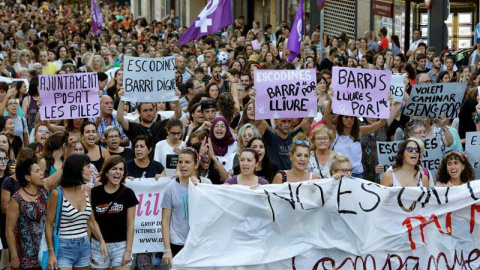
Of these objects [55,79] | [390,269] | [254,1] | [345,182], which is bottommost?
[390,269]

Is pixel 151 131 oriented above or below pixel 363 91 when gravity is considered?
below

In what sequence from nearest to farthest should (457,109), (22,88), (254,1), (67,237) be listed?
(67,237) < (457,109) < (22,88) < (254,1)

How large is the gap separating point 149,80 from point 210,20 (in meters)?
6.77

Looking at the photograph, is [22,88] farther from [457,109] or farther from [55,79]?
[457,109]

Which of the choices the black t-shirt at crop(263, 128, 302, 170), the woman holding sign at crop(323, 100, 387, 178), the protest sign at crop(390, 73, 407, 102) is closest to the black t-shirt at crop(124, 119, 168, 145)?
the black t-shirt at crop(263, 128, 302, 170)

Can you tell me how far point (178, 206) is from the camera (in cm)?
947

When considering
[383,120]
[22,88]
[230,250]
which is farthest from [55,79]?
[230,250]

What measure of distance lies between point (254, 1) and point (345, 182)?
31.9 meters

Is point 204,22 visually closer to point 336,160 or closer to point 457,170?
point 457,170

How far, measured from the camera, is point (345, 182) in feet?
30.2

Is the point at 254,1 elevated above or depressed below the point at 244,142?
above

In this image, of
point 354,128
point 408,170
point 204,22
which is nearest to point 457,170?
Answer: point 408,170

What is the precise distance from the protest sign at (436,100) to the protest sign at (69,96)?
11.0 ft

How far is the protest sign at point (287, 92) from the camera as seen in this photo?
11.9 metres
